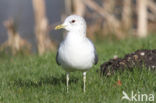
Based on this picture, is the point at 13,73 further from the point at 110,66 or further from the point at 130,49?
the point at 130,49

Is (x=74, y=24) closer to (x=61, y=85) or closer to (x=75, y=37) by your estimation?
(x=75, y=37)

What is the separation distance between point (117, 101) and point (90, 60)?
99 centimetres

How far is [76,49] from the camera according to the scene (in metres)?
5.80

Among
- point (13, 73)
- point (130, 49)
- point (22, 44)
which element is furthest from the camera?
point (22, 44)

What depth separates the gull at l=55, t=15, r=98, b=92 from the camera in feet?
19.1

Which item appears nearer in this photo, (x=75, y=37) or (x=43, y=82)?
(x=75, y=37)

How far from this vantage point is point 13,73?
7914 mm

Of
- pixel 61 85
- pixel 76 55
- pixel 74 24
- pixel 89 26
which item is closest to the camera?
pixel 76 55

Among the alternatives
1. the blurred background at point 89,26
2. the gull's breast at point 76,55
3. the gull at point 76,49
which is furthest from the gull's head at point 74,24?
the blurred background at point 89,26

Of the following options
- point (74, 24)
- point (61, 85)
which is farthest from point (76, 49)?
point (61, 85)

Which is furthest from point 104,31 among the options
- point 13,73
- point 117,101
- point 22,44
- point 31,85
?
point 117,101

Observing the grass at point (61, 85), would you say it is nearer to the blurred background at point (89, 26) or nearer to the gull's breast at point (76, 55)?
the gull's breast at point (76, 55)

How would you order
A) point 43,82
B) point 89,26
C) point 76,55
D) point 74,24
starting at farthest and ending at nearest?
1. point 89,26
2. point 43,82
3. point 74,24
4. point 76,55

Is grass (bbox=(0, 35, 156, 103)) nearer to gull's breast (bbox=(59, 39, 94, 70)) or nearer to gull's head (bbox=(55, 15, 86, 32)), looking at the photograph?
gull's breast (bbox=(59, 39, 94, 70))
